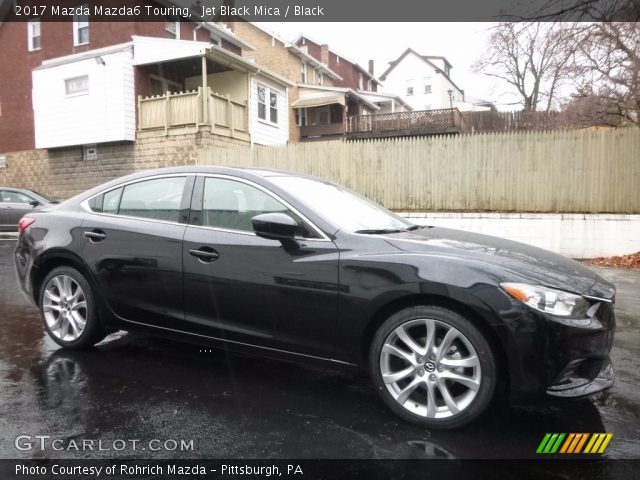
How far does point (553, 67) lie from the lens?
440 inches

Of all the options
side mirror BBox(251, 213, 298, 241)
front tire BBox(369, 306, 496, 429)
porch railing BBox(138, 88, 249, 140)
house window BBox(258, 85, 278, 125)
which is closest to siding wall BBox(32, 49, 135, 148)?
porch railing BBox(138, 88, 249, 140)

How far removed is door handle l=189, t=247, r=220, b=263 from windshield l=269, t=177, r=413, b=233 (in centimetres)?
66

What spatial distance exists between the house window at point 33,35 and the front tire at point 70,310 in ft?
68.9

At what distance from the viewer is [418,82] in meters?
51.5

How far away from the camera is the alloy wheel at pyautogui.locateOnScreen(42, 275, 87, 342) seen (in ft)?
13.3

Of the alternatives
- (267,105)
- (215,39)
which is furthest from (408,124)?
(215,39)

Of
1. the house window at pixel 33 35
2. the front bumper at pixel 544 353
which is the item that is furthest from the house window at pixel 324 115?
the front bumper at pixel 544 353

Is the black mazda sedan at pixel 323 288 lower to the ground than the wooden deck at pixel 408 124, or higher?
lower

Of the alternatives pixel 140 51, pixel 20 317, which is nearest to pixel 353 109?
pixel 140 51

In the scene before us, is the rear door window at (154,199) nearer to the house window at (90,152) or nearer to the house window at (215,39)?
the house window at (90,152)

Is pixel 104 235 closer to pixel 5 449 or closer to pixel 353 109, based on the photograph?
pixel 5 449

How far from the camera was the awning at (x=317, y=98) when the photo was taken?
2597 centimetres

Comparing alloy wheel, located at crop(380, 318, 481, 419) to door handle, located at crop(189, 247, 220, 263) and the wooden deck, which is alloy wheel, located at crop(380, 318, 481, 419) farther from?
the wooden deck

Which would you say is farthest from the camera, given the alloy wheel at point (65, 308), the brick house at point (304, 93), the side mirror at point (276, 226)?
the brick house at point (304, 93)
